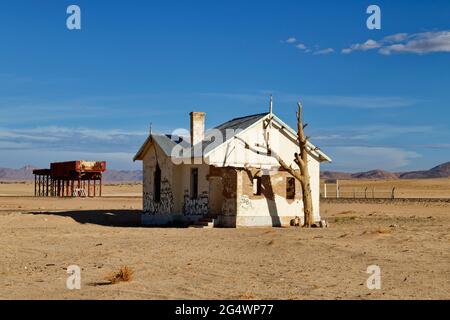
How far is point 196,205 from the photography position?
29.3 m

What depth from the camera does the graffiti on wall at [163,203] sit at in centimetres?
3033

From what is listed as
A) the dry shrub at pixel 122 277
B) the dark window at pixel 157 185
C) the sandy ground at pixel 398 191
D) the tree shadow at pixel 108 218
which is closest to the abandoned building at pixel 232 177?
the dark window at pixel 157 185

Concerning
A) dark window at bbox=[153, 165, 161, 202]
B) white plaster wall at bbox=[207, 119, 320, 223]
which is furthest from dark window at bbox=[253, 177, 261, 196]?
dark window at bbox=[153, 165, 161, 202]

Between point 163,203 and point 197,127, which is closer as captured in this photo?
point 197,127

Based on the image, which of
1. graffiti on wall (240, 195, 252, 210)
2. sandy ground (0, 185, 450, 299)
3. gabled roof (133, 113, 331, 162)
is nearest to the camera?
sandy ground (0, 185, 450, 299)

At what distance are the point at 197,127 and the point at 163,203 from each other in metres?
3.77

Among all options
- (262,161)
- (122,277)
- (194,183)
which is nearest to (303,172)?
(262,161)

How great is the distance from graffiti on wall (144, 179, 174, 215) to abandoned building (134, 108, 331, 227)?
4cm

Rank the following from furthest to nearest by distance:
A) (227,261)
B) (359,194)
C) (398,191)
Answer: (398,191), (359,194), (227,261)

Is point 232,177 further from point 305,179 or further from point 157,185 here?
point 157,185

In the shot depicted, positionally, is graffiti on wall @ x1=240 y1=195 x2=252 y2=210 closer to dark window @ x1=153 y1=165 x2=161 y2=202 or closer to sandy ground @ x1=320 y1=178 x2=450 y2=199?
dark window @ x1=153 y1=165 x2=161 y2=202

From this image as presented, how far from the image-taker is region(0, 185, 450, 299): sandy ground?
1276cm
